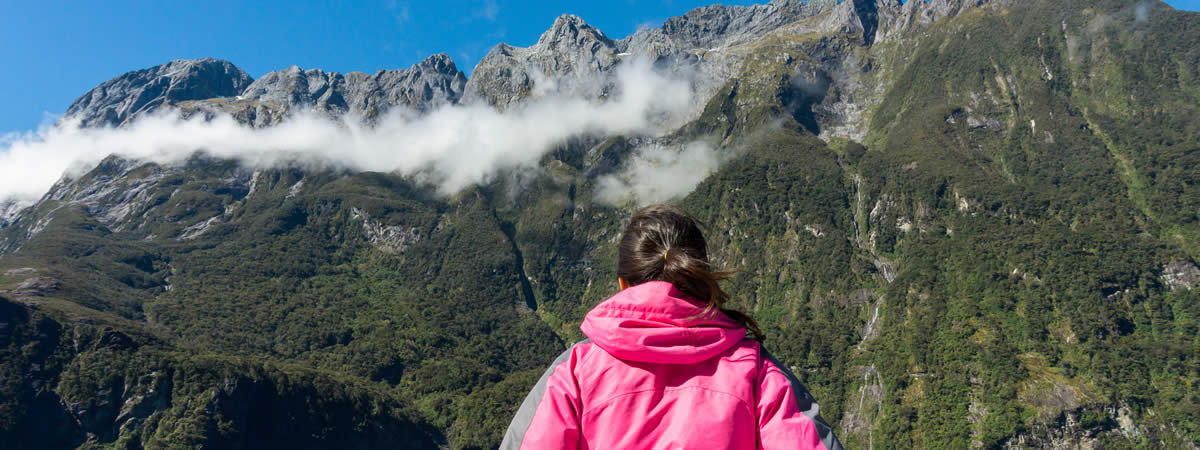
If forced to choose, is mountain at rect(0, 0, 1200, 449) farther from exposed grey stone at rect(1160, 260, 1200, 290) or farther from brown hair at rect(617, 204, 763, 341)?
brown hair at rect(617, 204, 763, 341)

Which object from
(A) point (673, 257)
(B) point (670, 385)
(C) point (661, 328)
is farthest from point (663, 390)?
(A) point (673, 257)

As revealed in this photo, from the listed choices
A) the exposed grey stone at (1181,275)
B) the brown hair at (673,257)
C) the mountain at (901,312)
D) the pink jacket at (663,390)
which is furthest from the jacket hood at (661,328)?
the exposed grey stone at (1181,275)

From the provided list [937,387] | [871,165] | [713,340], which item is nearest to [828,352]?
[937,387]

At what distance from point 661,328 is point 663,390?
51 centimetres

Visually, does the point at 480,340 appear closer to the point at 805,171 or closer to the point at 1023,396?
the point at 805,171

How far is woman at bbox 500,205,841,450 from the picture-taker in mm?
3752

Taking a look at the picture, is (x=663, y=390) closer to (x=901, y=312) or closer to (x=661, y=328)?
(x=661, y=328)

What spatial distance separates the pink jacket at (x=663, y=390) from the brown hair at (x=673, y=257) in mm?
140

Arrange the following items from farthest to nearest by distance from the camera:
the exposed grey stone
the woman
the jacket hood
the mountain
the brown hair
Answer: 1. the exposed grey stone
2. the mountain
3. the brown hair
4. the jacket hood
5. the woman

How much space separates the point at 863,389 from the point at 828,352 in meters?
16.0

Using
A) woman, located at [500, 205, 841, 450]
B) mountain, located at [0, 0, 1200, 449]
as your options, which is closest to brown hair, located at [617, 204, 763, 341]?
woman, located at [500, 205, 841, 450]

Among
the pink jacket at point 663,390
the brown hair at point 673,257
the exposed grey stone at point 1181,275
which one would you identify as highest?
the brown hair at point 673,257

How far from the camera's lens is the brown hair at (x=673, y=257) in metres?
4.24

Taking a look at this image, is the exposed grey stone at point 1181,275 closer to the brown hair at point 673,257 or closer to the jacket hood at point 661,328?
the brown hair at point 673,257
